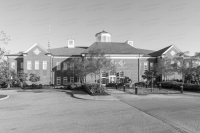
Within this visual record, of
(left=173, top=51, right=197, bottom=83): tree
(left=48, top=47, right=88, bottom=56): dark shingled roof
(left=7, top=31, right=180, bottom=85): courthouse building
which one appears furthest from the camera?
(left=48, top=47, right=88, bottom=56): dark shingled roof

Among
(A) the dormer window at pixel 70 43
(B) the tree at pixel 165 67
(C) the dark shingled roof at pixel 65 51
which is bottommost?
(B) the tree at pixel 165 67

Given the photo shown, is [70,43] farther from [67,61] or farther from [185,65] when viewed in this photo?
[185,65]

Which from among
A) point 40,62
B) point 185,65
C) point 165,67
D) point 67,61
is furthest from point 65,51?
point 185,65

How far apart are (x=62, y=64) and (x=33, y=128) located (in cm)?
2906

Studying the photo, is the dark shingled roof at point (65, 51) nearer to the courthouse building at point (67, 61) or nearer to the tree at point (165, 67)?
the courthouse building at point (67, 61)

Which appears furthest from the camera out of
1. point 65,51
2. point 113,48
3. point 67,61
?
point 65,51

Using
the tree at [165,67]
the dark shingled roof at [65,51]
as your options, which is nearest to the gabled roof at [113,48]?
the dark shingled roof at [65,51]

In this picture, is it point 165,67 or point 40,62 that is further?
point 40,62

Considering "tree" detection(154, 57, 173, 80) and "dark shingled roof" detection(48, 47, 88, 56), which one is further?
"dark shingled roof" detection(48, 47, 88, 56)

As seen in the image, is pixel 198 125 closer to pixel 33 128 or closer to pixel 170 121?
pixel 170 121

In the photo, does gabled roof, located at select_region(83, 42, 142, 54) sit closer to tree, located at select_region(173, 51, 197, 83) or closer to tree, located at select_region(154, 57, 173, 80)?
tree, located at select_region(154, 57, 173, 80)

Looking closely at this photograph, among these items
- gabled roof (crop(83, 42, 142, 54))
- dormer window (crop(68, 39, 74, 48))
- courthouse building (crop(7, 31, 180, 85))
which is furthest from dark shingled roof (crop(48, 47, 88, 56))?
gabled roof (crop(83, 42, 142, 54))

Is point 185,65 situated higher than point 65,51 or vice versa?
point 65,51

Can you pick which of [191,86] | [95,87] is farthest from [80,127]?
[191,86]
